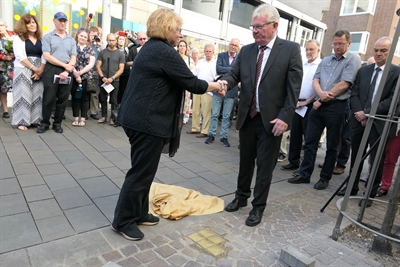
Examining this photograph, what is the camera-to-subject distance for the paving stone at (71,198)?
10.2 feet

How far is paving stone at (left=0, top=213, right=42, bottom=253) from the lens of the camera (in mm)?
2393

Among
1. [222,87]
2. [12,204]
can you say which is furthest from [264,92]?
[12,204]

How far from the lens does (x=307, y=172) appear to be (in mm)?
4672

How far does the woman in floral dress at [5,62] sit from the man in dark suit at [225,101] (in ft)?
14.2

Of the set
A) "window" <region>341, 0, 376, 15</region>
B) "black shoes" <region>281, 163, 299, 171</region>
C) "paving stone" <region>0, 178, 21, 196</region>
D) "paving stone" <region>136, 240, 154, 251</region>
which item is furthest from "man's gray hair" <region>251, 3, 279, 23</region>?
"window" <region>341, 0, 376, 15</region>

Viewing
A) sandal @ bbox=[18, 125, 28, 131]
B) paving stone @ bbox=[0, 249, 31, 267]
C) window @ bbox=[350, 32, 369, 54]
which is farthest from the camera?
window @ bbox=[350, 32, 369, 54]

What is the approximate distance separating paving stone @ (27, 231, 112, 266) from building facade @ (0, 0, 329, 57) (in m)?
7.12

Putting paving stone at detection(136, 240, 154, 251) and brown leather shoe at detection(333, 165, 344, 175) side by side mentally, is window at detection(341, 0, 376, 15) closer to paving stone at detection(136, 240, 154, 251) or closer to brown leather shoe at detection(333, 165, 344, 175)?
brown leather shoe at detection(333, 165, 344, 175)

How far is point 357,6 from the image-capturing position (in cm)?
2322

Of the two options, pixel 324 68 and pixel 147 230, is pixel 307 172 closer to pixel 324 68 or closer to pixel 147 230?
pixel 324 68

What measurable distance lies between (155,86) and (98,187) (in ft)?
5.91

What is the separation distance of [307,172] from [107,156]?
3.19 m

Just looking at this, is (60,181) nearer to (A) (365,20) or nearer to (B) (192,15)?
(B) (192,15)

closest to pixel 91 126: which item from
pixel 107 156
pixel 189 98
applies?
pixel 107 156
